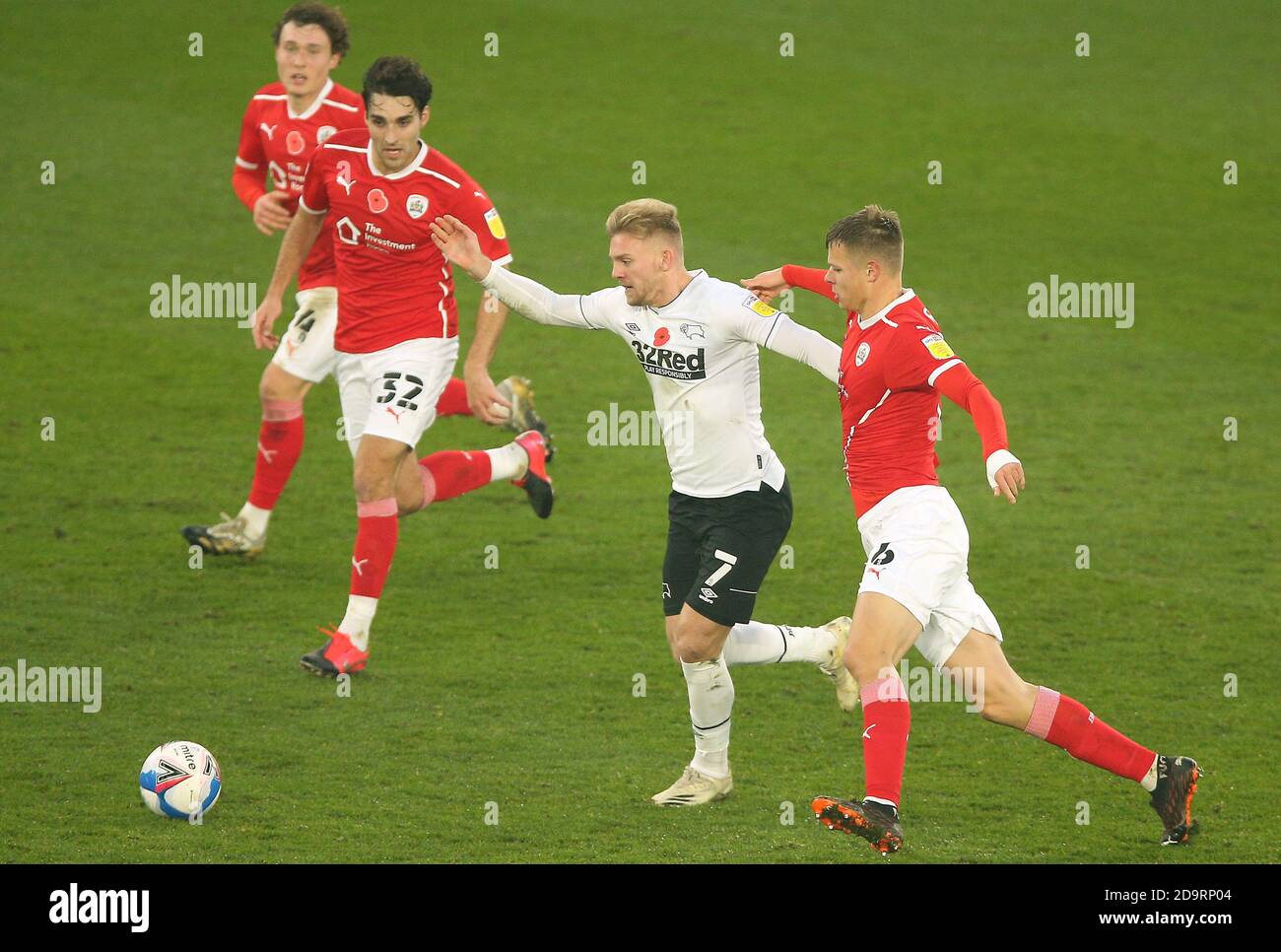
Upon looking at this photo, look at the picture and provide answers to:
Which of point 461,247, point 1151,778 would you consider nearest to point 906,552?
point 1151,778

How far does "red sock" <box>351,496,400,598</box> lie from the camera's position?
23.7 feet

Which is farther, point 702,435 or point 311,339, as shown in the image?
point 311,339

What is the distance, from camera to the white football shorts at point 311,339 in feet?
27.2

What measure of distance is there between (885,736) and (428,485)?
10.9 feet

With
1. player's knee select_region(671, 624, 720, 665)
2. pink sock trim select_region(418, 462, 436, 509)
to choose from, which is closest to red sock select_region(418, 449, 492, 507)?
pink sock trim select_region(418, 462, 436, 509)

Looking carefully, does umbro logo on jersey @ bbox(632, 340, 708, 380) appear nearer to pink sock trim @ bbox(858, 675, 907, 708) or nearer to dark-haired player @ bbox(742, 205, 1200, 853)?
dark-haired player @ bbox(742, 205, 1200, 853)

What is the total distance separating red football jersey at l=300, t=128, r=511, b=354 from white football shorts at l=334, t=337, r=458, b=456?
6cm

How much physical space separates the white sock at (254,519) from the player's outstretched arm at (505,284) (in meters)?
2.88

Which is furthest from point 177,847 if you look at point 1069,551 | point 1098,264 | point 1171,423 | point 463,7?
point 463,7

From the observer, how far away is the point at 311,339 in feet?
27.2

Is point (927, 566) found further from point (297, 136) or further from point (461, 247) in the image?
point (297, 136)

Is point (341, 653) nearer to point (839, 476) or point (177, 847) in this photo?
point (177, 847)

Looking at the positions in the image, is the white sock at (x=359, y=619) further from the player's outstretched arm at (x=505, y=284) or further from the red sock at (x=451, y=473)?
the player's outstretched arm at (x=505, y=284)
